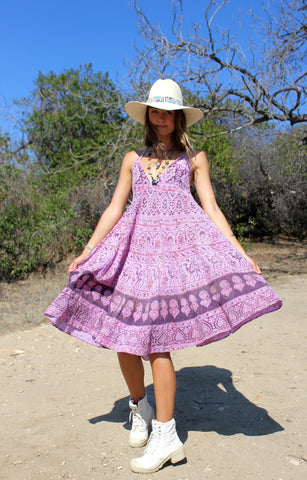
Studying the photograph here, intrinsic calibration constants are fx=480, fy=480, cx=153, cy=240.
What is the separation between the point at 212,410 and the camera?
3.06 metres

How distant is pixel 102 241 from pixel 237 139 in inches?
344

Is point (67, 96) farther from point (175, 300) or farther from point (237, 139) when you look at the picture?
point (175, 300)

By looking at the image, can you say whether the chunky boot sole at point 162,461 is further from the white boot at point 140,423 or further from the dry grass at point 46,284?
the dry grass at point 46,284

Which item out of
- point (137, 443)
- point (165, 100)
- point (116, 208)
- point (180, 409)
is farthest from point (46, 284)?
point (165, 100)

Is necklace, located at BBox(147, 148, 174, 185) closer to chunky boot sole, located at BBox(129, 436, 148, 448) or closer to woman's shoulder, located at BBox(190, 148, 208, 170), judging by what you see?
woman's shoulder, located at BBox(190, 148, 208, 170)

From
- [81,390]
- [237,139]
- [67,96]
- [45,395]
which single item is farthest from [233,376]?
[67,96]

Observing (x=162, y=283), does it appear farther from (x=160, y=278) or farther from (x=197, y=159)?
(x=197, y=159)

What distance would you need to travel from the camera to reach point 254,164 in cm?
1102

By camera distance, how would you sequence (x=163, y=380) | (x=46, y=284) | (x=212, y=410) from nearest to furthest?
(x=163, y=380), (x=212, y=410), (x=46, y=284)

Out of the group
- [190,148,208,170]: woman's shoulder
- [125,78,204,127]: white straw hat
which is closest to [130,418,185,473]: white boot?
[190,148,208,170]: woman's shoulder

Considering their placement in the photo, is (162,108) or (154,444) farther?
(162,108)

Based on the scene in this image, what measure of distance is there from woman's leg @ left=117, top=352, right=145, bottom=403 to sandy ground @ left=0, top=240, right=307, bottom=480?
0.29m

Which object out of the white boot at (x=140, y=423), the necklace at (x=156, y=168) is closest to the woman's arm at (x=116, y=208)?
the necklace at (x=156, y=168)

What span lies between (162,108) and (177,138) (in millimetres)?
215
